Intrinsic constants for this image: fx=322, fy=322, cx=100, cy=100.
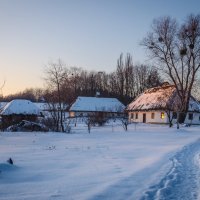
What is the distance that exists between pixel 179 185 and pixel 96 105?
63114 mm

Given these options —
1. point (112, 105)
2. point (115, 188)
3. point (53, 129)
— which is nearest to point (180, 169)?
point (115, 188)

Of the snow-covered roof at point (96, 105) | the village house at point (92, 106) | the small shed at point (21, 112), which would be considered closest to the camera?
the small shed at point (21, 112)

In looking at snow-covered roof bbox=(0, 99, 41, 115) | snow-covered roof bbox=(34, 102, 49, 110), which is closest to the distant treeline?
snow-covered roof bbox=(34, 102, 49, 110)

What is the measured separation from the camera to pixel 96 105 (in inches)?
2766

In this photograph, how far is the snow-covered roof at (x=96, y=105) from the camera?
6856cm

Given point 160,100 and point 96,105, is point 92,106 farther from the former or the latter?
point 160,100

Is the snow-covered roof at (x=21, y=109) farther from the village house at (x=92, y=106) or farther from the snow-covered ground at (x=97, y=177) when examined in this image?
the village house at (x=92, y=106)

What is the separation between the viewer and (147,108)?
50062 mm

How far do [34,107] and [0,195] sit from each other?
1170 inches

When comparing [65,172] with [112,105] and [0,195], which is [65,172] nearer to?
[0,195]

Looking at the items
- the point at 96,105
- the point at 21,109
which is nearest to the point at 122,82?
the point at 96,105

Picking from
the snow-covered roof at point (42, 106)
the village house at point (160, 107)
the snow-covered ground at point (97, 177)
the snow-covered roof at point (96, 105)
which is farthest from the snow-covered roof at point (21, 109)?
the snow-covered roof at point (96, 105)

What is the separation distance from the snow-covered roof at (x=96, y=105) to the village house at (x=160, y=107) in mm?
14216

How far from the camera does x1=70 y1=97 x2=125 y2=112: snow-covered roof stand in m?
68.6
